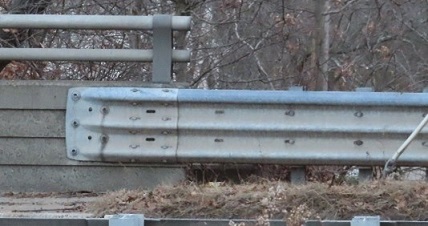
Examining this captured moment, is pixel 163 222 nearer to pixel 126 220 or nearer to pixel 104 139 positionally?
pixel 126 220

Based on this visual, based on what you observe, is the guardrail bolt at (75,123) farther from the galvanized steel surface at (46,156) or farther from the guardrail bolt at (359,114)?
the guardrail bolt at (359,114)

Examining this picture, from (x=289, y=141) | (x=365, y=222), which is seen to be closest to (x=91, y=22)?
(x=289, y=141)

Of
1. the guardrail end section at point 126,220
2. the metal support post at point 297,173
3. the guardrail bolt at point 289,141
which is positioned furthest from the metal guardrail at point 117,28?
the guardrail end section at point 126,220

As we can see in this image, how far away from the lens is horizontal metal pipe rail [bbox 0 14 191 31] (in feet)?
24.0

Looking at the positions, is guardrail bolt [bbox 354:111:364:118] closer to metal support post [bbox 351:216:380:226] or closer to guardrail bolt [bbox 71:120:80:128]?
guardrail bolt [bbox 71:120:80:128]

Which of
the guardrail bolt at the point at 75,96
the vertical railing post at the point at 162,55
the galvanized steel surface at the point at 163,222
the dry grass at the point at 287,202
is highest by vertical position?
the vertical railing post at the point at 162,55

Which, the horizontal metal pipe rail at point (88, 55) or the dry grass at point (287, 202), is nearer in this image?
the dry grass at point (287, 202)

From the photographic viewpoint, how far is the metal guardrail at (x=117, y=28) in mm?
7328

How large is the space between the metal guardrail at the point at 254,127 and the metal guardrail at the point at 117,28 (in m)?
0.34

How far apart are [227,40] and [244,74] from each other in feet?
3.17

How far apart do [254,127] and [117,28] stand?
1242 mm

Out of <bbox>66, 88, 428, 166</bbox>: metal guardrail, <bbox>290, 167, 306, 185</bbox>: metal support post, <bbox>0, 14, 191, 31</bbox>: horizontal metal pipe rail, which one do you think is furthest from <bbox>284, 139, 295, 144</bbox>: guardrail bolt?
<bbox>0, 14, 191, 31</bbox>: horizontal metal pipe rail

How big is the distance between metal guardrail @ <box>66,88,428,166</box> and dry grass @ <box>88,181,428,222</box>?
3.72 feet

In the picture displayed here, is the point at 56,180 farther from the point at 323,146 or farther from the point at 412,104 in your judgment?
the point at 412,104
